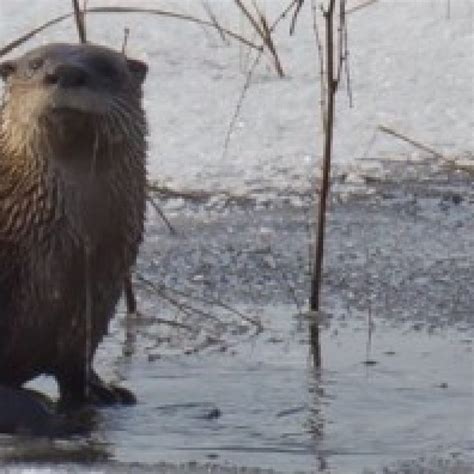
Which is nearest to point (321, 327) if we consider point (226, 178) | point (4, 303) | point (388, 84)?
point (4, 303)

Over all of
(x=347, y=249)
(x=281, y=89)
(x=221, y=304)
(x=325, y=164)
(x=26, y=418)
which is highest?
(x=281, y=89)

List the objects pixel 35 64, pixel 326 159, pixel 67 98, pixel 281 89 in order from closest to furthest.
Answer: pixel 67 98
pixel 35 64
pixel 326 159
pixel 281 89

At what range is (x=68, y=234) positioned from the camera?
4820mm

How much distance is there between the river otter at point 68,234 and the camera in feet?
15.5

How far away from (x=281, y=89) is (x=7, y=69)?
120 inches

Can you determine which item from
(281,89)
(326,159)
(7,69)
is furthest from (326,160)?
(281,89)

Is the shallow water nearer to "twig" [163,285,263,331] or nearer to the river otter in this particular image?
"twig" [163,285,263,331]

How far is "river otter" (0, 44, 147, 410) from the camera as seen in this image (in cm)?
473

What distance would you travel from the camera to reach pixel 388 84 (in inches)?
307

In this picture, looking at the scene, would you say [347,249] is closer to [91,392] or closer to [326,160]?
[326,160]

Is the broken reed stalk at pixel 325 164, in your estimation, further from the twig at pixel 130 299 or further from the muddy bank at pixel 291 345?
the twig at pixel 130 299

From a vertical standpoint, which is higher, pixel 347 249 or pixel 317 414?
pixel 347 249

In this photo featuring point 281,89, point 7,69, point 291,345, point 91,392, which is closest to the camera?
point 7,69

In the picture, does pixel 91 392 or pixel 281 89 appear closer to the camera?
pixel 91 392
